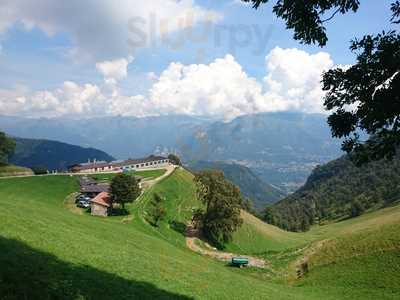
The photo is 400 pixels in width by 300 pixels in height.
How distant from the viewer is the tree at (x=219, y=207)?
92.7 metres

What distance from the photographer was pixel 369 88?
16.5 meters

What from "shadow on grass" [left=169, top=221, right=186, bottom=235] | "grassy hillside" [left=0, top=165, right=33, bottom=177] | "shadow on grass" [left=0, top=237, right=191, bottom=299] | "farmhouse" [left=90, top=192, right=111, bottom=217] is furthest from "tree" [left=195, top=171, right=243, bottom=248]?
"grassy hillside" [left=0, top=165, right=33, bottom=177]

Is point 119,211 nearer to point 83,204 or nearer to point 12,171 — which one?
point 83,204

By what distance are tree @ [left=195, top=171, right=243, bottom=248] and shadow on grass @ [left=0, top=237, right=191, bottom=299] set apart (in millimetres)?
65219

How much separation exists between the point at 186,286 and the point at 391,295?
27442 millimetres

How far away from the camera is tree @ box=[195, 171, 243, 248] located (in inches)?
3649

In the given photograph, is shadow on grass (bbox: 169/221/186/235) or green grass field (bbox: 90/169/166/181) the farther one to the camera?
green grass field (bbox: 90/169/166/181)

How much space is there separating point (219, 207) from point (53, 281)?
74.7 metres

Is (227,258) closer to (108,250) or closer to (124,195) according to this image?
(124,195)

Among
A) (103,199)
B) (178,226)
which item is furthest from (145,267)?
Result: (178,226)

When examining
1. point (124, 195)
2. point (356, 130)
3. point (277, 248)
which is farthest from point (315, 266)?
point (356, 130)

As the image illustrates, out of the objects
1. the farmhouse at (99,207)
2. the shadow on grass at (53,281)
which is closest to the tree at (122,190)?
the farmhouse at (99,207)

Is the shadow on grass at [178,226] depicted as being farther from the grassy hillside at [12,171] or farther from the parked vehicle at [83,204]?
the grassy hillside at [12,171]

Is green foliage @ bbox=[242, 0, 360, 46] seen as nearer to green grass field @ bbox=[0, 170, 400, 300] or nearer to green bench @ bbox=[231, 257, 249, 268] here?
green grass field @ bbox=[0, 170, 400, 300]
